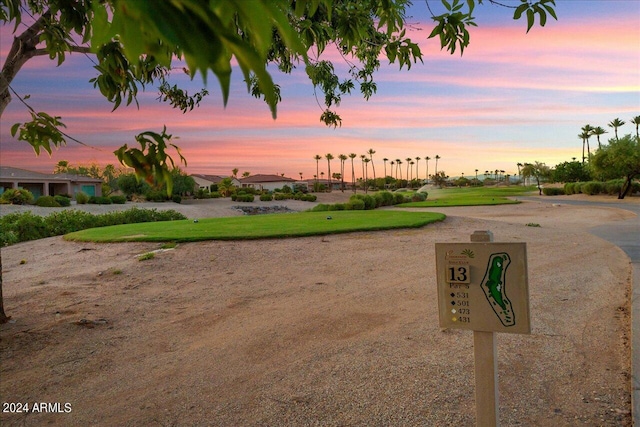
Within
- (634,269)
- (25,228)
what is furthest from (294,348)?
(25,228)

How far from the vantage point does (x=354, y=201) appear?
34.0 m

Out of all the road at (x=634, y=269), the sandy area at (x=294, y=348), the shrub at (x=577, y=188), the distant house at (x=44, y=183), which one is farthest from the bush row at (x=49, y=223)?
the shrub at (x=577, y=188)

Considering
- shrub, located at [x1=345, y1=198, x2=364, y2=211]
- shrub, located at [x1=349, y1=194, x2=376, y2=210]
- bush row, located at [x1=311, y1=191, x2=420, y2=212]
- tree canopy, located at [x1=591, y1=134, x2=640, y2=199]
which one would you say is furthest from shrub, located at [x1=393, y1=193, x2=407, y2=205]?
tree canopy, located at [x1=591, y1=134, x2=640, y2=199]

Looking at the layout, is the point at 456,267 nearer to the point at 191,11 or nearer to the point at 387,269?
the point at 191,11

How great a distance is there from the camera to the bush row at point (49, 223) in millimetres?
19359

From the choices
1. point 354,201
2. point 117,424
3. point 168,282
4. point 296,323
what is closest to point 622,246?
point 296,323

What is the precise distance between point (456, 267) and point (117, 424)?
3063 mm

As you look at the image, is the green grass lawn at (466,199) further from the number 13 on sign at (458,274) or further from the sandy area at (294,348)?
the number 13 on sign at (458,274)

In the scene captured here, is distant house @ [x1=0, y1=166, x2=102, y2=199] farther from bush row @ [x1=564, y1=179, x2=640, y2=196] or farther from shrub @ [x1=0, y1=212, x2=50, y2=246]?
bush row @ [x1=564, y1=179, x2=640, y2=196]

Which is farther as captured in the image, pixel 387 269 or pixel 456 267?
pixel 387 269

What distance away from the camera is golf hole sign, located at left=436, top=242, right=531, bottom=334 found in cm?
258

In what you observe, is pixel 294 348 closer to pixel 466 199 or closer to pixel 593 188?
pixel 466 199

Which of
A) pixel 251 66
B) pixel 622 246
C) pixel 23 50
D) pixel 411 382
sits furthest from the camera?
pixel 622 246

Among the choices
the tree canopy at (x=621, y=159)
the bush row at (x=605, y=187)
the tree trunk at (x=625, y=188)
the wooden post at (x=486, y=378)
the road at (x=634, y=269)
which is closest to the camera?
the wooden post at (x=486, y=378)
